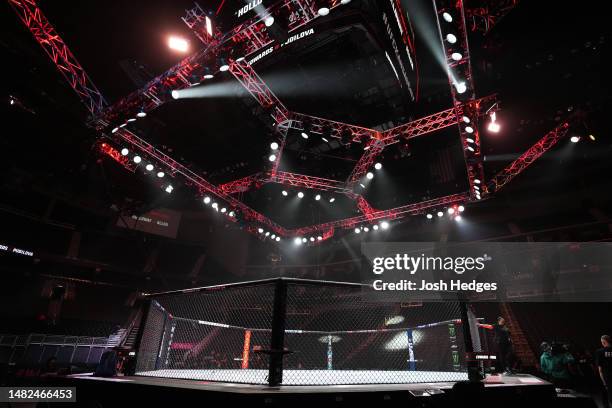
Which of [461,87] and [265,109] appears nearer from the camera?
[461,87]

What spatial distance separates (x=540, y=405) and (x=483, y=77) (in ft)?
30.3

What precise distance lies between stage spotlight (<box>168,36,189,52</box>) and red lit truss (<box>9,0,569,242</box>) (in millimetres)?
1147

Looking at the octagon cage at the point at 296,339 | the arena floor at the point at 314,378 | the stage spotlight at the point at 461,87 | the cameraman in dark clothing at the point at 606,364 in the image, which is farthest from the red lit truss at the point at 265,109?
the arena floor at the point at 314,378

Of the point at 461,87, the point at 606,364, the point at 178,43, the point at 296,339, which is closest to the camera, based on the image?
the point at 606,364

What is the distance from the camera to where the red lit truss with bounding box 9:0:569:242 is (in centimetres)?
631

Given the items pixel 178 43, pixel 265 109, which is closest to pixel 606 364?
pixel 265 109

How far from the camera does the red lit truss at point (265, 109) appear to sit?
6.31 m

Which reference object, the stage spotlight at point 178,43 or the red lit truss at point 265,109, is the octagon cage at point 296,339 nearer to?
the red lit truss at point 265,109

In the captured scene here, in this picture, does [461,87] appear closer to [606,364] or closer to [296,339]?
[606,364]

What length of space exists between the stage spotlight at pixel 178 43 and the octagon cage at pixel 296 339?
630 cm

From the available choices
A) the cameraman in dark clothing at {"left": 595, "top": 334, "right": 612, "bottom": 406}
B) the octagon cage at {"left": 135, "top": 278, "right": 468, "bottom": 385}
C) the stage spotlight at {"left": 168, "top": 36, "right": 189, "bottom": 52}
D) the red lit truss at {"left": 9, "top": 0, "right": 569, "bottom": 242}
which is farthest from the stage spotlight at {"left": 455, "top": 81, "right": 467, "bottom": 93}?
the stage spotlight at {"left": 168, "top": 36, "right": 189, "bottom": 52}

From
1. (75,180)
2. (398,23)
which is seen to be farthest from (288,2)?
(75,180)

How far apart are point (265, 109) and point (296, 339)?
8381 mm

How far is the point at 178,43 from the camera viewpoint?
25.6 feet
